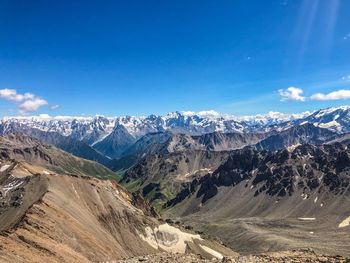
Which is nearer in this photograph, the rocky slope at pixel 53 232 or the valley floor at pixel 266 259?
the valley floor at pixel 266 259

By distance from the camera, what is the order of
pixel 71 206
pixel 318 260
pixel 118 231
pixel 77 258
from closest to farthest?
1. pixel 318 260
2. pixel 77 258
3. pixel 71 206
4. pixel 118 231

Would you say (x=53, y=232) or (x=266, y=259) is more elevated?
(x=266, y=259)

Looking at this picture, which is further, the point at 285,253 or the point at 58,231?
the point at 58,231

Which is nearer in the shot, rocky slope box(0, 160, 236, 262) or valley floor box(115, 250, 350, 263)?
valley floor box(115, 250, 350, 263)

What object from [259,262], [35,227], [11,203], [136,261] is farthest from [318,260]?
[11,203]

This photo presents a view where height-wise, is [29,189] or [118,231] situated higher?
[29,189]

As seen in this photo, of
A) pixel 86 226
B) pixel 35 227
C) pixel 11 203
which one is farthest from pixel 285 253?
pixel 11 203

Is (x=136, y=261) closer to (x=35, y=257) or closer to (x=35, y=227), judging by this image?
(x=35, y=257)

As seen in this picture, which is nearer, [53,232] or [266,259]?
[266,259]

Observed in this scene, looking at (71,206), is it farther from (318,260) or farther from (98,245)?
(318,260)

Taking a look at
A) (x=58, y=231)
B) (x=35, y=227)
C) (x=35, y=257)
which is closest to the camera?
(x=35, y=257)
